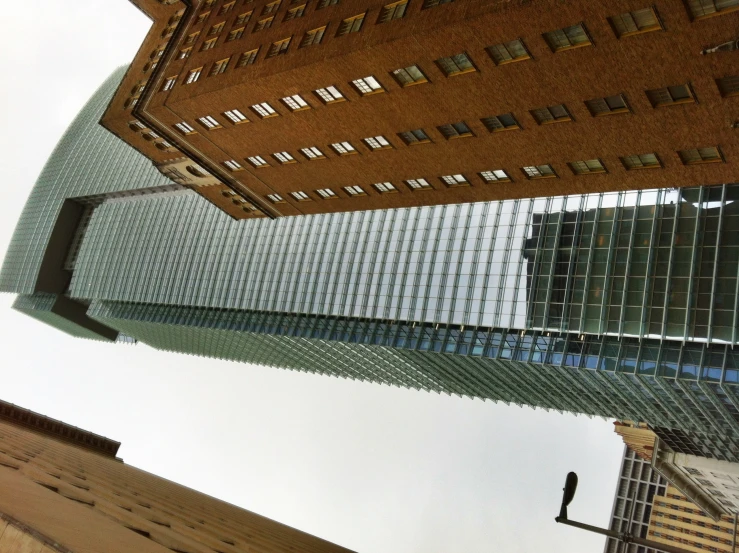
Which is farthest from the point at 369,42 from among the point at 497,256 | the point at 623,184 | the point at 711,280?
the point at 497,256

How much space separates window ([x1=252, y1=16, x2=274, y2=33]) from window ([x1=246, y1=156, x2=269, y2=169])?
479 inches

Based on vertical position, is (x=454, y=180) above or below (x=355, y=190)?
above

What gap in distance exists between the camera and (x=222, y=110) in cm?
5531

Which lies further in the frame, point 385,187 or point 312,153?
point 385,187

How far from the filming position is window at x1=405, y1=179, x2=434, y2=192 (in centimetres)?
5822

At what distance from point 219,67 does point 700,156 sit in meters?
38.6

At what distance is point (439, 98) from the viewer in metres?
44.8

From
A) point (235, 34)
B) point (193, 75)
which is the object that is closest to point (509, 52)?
point (235, 34)

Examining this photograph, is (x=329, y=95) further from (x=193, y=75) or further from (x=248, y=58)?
(x=193, y=75)

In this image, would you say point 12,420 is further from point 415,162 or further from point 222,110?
point 415,162

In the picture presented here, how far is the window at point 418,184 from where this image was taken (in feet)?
191

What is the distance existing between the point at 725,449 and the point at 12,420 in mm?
102527

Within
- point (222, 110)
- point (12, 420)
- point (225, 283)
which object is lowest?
point (12, 420)

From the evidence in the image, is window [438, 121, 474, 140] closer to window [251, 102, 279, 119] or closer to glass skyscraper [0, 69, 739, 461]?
window [251, 102, 279, 119]
